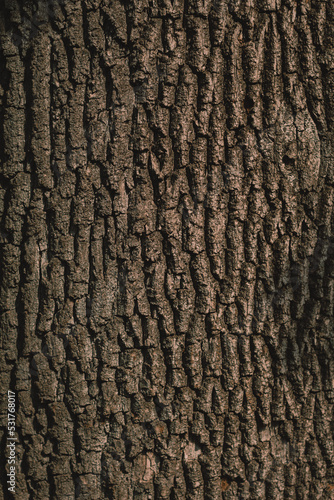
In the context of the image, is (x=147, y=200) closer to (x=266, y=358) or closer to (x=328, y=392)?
(x=266, y=358)

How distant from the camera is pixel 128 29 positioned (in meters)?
1.70

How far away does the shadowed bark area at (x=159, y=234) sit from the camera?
5.64 feet

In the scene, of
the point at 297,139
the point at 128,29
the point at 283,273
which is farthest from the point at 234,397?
the point at 128,29

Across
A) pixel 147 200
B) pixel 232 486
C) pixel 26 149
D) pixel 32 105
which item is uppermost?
pixel 32 105

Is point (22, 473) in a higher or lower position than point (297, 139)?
lower

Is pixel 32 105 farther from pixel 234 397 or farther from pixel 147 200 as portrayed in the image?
pixel 234 397

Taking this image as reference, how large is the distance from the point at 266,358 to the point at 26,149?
1.20m

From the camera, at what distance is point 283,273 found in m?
1.83

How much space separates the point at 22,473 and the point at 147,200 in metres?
1.14

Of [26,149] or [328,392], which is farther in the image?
[328,392]

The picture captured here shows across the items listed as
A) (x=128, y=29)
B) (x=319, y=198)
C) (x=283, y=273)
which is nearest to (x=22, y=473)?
(x=283, y=273)

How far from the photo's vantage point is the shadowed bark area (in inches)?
67.7

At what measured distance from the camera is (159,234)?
5.78 feet

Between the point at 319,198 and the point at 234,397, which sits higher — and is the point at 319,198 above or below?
above
